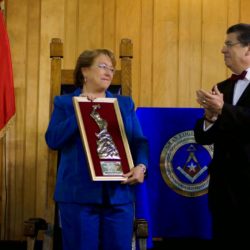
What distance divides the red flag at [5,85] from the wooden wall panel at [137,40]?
19.1 inches

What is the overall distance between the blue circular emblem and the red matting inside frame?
58 cm

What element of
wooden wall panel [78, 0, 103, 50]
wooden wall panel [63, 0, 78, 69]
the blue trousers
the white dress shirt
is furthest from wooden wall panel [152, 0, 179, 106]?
the blue trousers

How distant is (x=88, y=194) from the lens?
224cm

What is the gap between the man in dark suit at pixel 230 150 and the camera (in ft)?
6.97

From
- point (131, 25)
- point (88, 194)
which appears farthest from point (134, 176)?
point (131, 25)

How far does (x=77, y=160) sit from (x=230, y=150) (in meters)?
0.68

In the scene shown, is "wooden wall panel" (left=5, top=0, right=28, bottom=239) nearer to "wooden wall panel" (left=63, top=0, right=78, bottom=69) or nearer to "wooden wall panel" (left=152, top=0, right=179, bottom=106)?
"wooden wall panel" (left=63, top=0, right=78, bottom=69)

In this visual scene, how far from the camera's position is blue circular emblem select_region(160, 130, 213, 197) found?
2.86m

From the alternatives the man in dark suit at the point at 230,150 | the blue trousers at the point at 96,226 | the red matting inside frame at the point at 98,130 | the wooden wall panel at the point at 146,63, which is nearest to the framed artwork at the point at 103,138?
the red matting inside frame at the point at 98,130

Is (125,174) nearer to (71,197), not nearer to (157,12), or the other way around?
(71,197)

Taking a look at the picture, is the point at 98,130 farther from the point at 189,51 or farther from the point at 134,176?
the point at 189,51

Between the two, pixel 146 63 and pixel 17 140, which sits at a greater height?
pixel 146 63

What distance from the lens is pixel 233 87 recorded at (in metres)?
2.33

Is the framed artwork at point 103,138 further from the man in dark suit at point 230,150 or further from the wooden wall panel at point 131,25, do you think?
the wooden wall panel at point 131,25
